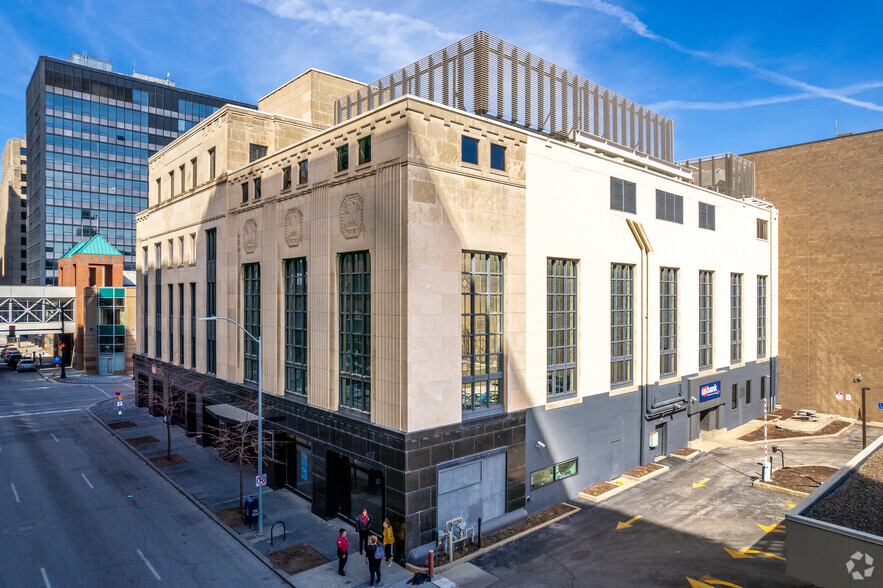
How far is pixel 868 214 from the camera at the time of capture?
42125mm

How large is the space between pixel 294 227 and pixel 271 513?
44.2ft

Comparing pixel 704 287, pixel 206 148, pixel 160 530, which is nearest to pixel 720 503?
pixel 704 287

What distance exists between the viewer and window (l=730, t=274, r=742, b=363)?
40.6 meters

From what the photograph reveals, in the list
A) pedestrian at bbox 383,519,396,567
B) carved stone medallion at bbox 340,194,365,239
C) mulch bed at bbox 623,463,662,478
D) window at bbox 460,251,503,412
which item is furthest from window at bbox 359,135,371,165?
mulch bed at bbox 623,463,662,478

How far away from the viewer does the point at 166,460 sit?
3209 centimetres

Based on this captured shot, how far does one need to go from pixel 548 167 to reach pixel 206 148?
2354cm

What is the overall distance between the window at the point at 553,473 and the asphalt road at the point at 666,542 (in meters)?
1.69

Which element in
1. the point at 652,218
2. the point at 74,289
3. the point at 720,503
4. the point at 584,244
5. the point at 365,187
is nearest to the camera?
the point at 365,187

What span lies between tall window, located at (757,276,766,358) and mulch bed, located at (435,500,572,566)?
28602 millimetres

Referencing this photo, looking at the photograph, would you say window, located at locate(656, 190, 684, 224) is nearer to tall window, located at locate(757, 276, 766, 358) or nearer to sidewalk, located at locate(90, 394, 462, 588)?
tall window, located at locate(757, 276, 766, 358)

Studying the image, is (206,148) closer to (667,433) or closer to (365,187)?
(365,187)

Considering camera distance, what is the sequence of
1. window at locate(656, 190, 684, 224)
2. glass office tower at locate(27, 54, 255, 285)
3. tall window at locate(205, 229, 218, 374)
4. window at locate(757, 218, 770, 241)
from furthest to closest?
glass office tower at locate(27, 54, 255, 285) < window at locate(757, 218, 770, 241) < tall window at locate(205, 229, 218, 374) < window at locate(656, 190, 684, 224)

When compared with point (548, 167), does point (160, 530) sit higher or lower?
lower

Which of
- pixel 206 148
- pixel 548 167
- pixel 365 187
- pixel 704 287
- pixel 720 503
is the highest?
pixel 206 148
